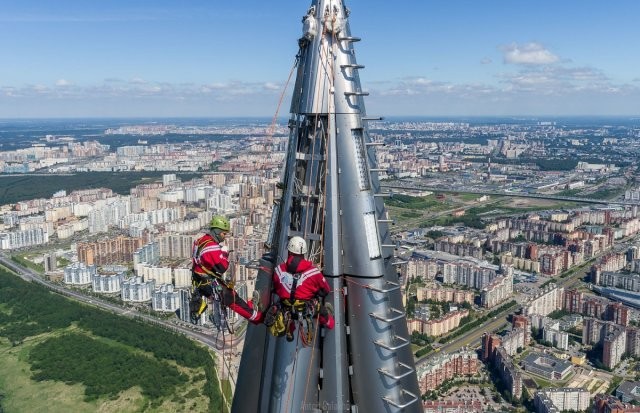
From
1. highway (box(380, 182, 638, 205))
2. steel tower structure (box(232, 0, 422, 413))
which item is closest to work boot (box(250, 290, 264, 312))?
steel tower structure (box(232, 0, 422, 413))

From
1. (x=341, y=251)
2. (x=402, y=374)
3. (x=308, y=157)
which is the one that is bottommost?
(x=402, y=374)

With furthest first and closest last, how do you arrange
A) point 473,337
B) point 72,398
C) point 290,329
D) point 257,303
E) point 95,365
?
point 473,337
point 95,365
point 72,398
point 257,303
point 290,329

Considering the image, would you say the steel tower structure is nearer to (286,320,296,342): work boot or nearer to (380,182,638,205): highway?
(286,320,296,342): work boot

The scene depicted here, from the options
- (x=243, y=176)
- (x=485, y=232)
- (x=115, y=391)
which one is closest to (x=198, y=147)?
(x=243, y=176)

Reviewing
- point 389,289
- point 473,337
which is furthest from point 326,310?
point 473,337

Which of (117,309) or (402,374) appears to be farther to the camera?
(117,309)

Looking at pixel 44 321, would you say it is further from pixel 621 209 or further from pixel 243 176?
pixel 621 209

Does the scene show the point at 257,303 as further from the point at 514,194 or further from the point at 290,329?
the point at 514,194
